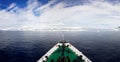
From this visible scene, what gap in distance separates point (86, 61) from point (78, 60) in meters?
1.14

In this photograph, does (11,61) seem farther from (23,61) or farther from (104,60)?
(104,60)

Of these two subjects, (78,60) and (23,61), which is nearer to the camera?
(78,60)

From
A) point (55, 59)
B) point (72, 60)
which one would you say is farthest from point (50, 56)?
point (72, 60)

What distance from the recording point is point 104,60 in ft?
281

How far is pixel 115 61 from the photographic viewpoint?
277ft

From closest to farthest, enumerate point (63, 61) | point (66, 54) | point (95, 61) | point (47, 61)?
point (63, 61) → point (47, 61) → point (66, 54) → point (95, 61)

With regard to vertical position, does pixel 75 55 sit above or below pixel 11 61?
above

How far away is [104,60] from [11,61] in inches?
1813

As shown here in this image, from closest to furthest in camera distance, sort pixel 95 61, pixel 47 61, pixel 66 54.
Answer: pixel 47 61 < pixel 66 54 < pixel 95 61

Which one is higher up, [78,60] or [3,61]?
[78,60]

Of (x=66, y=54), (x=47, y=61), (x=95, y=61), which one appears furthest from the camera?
(x=95, y=61)

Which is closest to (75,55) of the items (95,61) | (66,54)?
(66,54)

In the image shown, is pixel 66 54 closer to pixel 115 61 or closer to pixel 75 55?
pixel 75 55

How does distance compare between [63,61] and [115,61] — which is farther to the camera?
[115,61]
